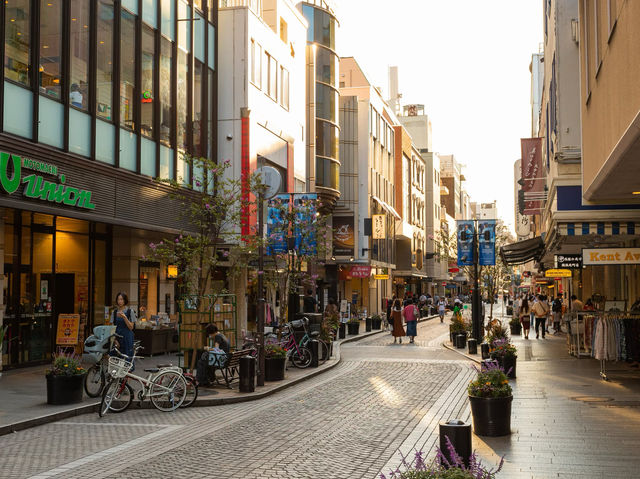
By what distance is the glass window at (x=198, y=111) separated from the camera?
87.9 feet

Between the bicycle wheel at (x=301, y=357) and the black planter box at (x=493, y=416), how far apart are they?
10.2 meters

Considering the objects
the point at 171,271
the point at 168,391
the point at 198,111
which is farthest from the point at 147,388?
the point at 198,111

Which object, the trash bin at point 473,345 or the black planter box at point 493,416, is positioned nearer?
the black planter box at point 493,416

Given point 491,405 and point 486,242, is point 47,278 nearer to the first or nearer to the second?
point 491,405

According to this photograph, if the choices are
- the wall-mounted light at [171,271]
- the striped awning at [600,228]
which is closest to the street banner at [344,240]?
the wall-mounted light at [171,271]

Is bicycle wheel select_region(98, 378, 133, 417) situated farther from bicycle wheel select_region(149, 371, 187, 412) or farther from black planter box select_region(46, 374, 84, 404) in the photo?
black planter box select_region(46, 374, 84, 404)

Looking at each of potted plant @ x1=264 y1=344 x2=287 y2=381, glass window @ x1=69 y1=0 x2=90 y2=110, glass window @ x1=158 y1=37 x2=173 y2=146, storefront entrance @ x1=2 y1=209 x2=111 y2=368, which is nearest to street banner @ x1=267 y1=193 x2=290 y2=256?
glass window @ x1=158 y1=37 x2=173 y2=146

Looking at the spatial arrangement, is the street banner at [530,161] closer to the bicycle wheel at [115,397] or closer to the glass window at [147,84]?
the glass window at [147,84]

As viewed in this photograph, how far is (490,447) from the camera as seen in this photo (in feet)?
32.3

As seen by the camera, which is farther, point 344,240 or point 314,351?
point 344,240

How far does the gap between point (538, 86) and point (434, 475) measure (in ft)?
211

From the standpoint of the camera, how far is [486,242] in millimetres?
29594

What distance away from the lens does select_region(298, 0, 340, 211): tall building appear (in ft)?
154

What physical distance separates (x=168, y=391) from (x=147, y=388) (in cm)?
52
